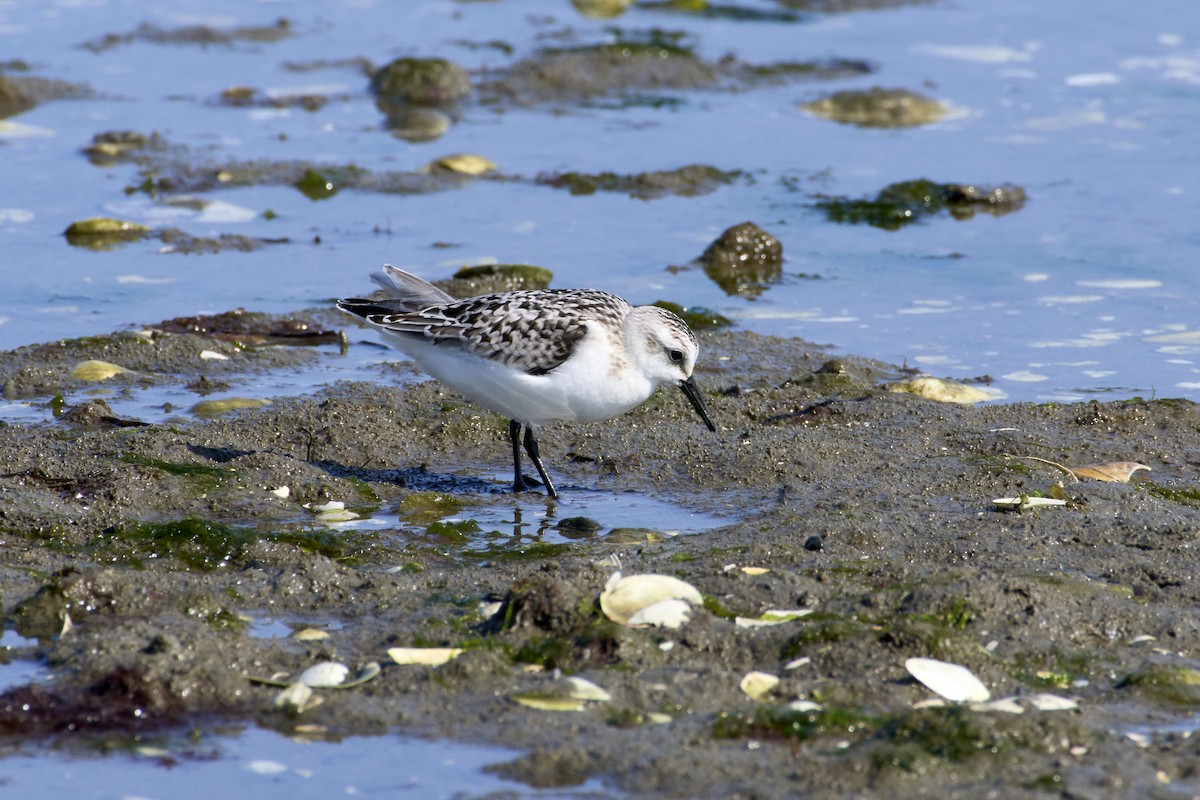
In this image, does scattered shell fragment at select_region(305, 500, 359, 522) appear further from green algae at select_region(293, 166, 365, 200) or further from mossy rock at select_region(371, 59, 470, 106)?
mossy rock at select_region(371, 59, 470, 106)

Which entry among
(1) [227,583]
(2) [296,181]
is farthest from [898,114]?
(1) [227,583]

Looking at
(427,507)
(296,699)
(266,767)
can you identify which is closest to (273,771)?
(266,767)

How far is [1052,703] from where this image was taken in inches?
177

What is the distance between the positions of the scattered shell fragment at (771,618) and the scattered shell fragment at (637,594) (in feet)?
0.54

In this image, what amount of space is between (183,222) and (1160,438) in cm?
701

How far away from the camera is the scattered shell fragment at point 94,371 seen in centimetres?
805

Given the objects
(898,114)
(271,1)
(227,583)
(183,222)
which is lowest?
(227,583)

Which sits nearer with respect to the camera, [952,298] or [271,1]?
[952,298]

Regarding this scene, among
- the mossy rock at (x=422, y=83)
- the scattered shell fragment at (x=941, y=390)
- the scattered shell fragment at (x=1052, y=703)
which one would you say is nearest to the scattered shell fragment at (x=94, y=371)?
the scattered shell fragment at (x=941, y=390)

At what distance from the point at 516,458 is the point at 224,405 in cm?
167

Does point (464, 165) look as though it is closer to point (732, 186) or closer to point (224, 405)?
point (732, 186)

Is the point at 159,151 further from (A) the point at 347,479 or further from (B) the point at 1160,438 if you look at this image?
(B) the point at 1160,438

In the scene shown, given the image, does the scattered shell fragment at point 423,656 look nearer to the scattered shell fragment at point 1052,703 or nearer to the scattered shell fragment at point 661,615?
the scattered shell fragment at point 661,615

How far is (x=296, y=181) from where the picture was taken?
12.1 meters
